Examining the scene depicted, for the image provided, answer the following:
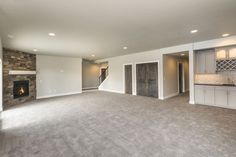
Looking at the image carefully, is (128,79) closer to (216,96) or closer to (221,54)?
(216,96)

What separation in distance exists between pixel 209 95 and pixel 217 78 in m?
0.84

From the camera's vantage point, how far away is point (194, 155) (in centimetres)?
210

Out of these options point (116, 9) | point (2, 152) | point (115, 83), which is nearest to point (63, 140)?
point (2, 152)

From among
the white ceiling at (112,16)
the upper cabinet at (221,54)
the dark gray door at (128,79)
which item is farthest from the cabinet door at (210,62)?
the dark gray door at (128,79)

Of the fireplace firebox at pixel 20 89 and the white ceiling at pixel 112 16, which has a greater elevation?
the white ceiling at pixel 112 16

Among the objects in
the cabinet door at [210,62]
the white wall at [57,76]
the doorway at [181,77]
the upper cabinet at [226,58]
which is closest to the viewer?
the upper cabinet at [226,58]

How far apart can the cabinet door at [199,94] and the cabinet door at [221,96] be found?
485 millimetres

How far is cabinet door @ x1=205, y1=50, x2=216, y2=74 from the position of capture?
5.28m

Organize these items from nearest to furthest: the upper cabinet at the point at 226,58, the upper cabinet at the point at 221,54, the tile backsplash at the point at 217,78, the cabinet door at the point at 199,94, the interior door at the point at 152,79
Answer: the upper cabinet at the point at 226,58
the upper cabinet at the point at 221,54
the tile backsplash at the point at 217,78
the cabinet door at the point at 199,94
the interior door at the point at 152,79

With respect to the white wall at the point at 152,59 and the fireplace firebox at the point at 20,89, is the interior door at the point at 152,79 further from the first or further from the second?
the fireplace firebox at the point at 20,89

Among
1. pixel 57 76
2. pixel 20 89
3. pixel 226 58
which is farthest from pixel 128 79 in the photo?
pixel 20 89

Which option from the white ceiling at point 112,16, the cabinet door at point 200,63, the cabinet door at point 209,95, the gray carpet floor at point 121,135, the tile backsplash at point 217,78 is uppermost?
the white ceiling at point 112,16

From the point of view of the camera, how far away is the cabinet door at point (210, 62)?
17.3 feet

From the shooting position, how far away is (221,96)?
494 centimetres
